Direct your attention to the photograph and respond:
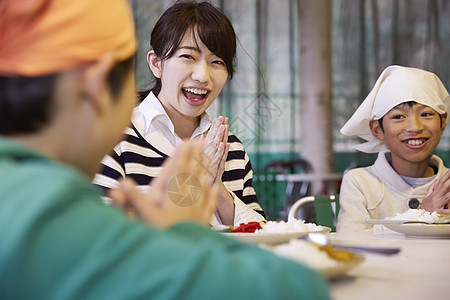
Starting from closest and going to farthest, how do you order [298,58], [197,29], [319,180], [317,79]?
1. [197,29]
2. [319,180]
3. [317,79]
4. [298,58]

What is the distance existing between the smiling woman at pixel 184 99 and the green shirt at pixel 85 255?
1355 millimetres

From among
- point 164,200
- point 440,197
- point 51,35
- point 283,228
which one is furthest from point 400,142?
point 51,35

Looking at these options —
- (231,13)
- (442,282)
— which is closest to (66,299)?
(442,282)

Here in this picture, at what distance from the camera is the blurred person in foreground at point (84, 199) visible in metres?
0.39

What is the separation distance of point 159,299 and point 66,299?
0.22ft

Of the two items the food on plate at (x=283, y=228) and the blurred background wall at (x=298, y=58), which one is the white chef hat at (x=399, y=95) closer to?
the food on plate at (x=283, y=228)

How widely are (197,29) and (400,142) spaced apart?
0.92m

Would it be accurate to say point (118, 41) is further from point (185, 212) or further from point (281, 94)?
point (281, 94)

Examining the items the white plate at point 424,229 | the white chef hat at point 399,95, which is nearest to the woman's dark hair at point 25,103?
the white plate at point 424,229

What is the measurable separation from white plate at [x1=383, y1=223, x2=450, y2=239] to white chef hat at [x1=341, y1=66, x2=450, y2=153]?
808 millimetres

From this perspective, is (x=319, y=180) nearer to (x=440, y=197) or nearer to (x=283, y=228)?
(x=440, y=197)

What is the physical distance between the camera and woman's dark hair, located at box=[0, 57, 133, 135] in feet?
1.55

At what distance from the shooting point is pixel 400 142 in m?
2.10

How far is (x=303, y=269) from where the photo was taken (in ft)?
1.56
